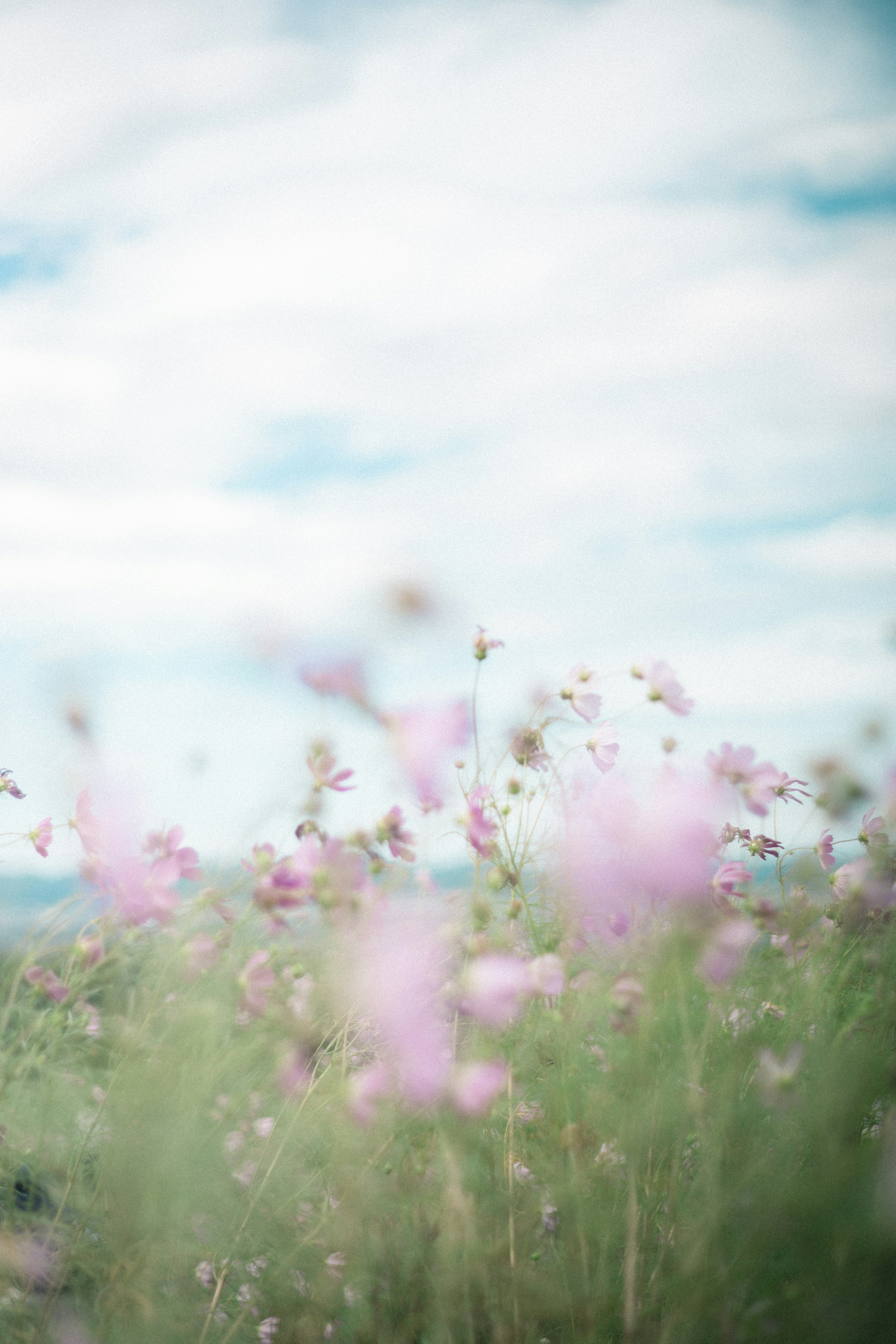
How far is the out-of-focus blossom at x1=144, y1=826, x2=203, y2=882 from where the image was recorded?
1211 mm

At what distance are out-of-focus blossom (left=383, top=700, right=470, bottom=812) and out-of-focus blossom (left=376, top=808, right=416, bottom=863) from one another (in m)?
0.12

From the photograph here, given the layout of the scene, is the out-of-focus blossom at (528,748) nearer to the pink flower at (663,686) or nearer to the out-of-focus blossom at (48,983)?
the pink flower at (663,686)

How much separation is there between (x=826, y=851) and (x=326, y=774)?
983 millimetres

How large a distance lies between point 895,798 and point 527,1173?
3.16ft

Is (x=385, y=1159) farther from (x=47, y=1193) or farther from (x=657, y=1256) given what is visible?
(x=47, y=1193)

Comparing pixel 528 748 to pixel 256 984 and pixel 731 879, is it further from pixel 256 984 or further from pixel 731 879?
pixel 256 984

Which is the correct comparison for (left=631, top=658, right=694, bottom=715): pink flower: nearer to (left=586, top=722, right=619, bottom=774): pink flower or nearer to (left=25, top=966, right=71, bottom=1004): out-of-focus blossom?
(left=586, top=722, right=619, bottom=774): pink flower

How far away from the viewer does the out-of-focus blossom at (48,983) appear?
1.37 metres

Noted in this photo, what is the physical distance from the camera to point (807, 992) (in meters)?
1.46

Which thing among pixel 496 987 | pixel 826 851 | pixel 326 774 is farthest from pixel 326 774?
pixel 826 851

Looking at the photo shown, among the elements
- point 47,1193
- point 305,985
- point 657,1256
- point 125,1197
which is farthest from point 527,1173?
point 47,1193

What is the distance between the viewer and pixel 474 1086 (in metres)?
0.95

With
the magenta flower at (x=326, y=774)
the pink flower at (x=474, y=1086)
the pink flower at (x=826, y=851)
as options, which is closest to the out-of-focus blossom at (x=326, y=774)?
the magenta flower at (x=326, y=774)

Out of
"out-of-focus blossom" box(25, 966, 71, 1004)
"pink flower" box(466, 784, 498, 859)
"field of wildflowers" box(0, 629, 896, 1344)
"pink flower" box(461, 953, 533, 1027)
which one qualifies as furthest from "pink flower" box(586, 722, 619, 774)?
"out-of-focus blossom" box(25, 966, 71, 1004)
